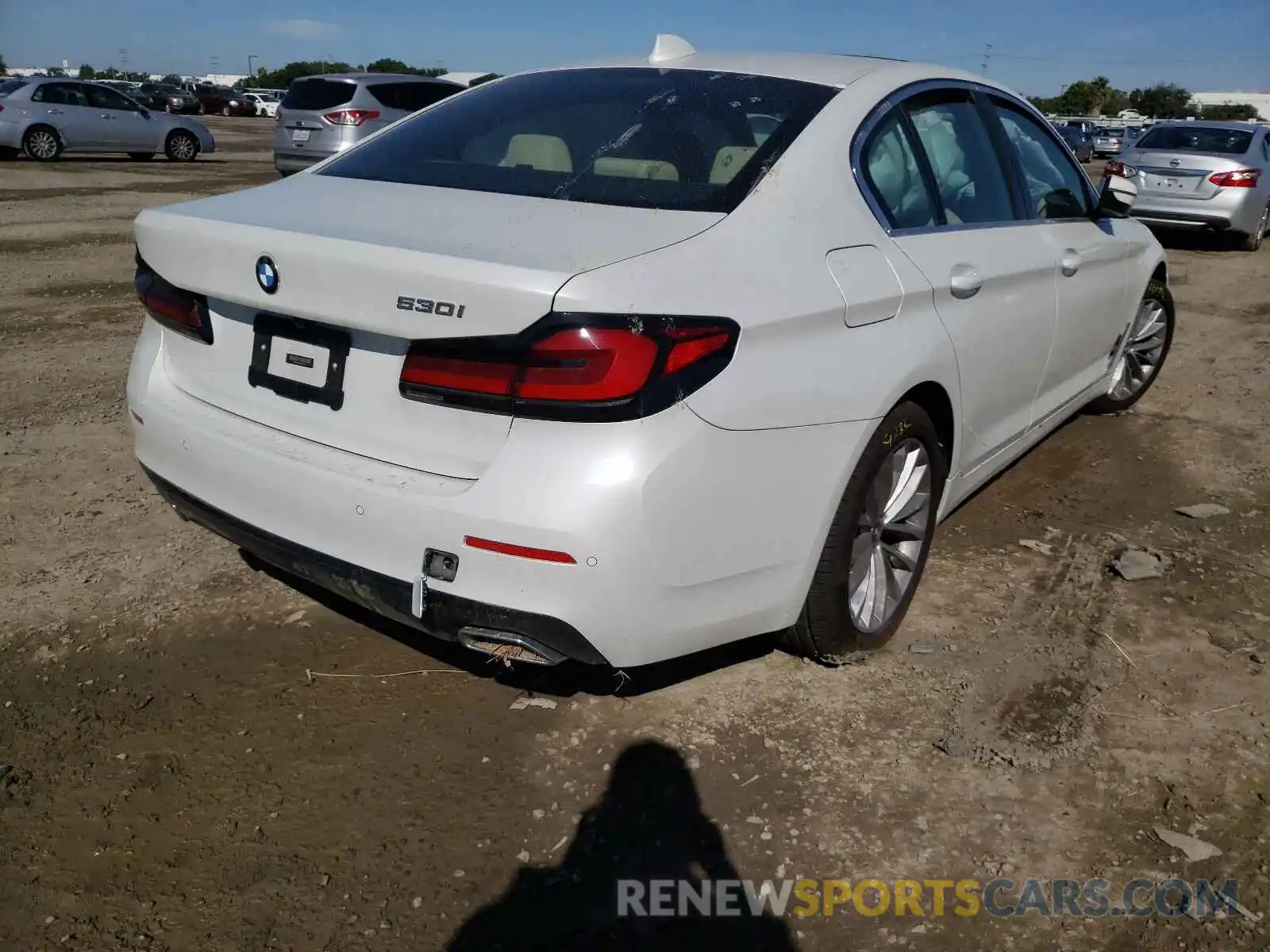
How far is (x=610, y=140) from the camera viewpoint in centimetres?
290

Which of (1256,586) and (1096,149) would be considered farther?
(1096,149)

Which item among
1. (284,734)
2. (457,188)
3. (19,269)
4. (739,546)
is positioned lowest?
(19,269)

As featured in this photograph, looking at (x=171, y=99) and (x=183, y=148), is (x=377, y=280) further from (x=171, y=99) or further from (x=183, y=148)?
(x=171, y=99)

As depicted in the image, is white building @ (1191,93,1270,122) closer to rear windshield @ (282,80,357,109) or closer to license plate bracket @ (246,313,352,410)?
→ rear windshield @ (282,80,357,109)

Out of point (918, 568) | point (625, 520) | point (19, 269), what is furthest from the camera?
point (19, 269)

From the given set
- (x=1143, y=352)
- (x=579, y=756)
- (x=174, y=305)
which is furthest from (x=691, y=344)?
(x=1143, y=352)

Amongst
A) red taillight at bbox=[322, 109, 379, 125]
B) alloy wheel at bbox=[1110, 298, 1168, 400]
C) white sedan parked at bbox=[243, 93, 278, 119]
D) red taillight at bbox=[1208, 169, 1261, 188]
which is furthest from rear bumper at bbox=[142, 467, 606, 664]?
white sedan parked at bbox=[243, 93, 278, 119]

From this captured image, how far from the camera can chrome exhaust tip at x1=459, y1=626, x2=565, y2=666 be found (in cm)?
228

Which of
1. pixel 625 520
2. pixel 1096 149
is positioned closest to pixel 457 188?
pixel 625 520

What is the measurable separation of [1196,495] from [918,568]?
78.4 inches

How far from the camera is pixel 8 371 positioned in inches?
227

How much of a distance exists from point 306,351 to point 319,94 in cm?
1381

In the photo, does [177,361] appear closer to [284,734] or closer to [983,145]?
[284,734]

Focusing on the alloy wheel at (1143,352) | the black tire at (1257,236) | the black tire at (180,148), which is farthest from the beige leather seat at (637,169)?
the black tire at (180,148)
